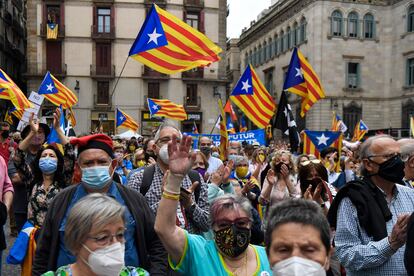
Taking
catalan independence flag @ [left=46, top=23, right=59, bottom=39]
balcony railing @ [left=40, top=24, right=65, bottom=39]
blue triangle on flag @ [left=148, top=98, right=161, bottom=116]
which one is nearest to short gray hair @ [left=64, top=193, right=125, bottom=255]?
blue triangle on flag @ [left=148, top=98, right=161, bottom=116]

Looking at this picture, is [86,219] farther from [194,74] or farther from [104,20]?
[104,20]

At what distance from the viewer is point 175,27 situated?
25.7ft

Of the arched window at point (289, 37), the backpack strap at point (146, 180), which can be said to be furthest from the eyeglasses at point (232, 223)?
the arched window at point (289, 37)

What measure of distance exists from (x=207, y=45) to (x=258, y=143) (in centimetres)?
505

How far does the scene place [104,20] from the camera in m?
35.8

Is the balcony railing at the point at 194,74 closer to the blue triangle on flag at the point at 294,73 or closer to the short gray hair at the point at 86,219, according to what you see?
the blue triangle on flag at the point at 294,73

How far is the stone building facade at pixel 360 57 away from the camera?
128 feet

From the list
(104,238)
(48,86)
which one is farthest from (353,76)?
(104,238)

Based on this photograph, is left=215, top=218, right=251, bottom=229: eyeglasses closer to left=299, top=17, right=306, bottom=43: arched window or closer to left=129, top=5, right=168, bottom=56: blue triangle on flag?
left=129, top=5, right=168, bottom=56: blue triangle on flag

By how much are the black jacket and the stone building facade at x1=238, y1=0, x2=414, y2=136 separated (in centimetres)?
3728

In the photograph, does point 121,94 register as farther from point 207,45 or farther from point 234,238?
point 234,238

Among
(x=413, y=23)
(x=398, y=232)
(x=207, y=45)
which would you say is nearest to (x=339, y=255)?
(x=398, y=232)

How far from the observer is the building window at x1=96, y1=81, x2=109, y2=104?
115ft

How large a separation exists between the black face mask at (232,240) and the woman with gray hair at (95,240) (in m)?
0.66
